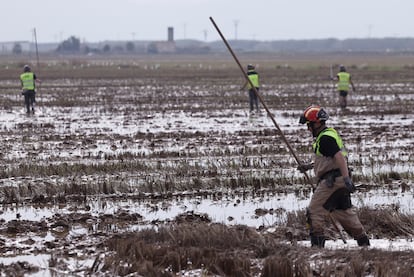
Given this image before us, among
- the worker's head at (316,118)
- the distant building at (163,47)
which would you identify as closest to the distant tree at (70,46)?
the distant building at (163,47)

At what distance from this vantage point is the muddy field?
7.57 m

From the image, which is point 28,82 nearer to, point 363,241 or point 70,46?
point 363,241

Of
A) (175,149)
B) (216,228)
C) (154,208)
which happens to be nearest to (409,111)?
(175,149)

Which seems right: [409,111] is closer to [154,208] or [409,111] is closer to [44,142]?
[44,142]

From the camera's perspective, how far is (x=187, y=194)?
11.7 meters

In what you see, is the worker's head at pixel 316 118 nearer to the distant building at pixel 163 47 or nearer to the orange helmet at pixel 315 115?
the orange helmet at pixel 315 115

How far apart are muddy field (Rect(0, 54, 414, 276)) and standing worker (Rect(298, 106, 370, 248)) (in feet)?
0.79

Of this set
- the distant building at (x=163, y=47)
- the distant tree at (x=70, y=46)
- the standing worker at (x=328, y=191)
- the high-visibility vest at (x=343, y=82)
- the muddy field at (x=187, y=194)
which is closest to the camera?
the muddy field at (x=187, y=194)

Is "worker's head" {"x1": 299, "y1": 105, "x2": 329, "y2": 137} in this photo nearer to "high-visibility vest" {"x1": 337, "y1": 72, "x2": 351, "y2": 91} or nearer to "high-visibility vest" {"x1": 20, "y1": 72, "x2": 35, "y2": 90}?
"high-visibility vest" {"x1": 337, "y1": 72, "x2": 351, "y2": 91}

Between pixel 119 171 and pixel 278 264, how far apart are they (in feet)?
22.5

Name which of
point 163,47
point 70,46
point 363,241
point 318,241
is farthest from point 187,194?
point 163,47

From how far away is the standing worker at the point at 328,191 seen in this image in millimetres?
8227

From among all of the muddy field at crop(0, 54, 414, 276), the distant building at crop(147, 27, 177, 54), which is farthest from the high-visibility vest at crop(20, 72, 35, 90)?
the distant building at crop(147, 27, 177, 54)

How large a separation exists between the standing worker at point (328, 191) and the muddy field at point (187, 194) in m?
0.24
